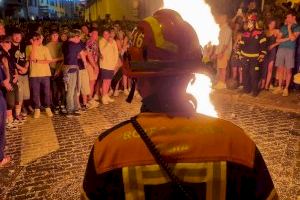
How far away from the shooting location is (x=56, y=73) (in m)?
9.88

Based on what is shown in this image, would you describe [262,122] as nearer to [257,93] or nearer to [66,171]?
[257,93]

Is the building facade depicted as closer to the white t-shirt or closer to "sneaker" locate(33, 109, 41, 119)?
the white t-shirt

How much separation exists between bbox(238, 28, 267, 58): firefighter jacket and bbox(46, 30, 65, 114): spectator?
215 inches

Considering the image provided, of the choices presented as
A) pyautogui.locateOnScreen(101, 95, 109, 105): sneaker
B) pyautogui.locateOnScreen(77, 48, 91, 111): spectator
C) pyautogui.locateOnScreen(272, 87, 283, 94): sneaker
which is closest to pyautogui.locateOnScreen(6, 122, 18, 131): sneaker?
pyautogui.locateOnScreen(77, 48, 91, 111): spectator

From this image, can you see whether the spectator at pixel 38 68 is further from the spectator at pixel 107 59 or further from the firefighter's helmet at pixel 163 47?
the firefighter's helmet at pixel 163 47

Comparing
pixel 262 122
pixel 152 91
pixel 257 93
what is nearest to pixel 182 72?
pixel 152 91

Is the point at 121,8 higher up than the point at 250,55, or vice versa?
the point at 121,8

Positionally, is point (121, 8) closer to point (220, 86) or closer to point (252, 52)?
point (220, 86)

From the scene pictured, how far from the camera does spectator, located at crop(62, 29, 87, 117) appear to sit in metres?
9.23

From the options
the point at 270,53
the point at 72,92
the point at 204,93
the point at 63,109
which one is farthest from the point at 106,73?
the point at 270,53

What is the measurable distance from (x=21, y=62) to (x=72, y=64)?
1.22 m

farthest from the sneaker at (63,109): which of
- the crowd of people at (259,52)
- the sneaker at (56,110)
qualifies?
the crowd of people at (259,52)

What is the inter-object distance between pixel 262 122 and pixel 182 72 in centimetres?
737

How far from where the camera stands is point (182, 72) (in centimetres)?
193
